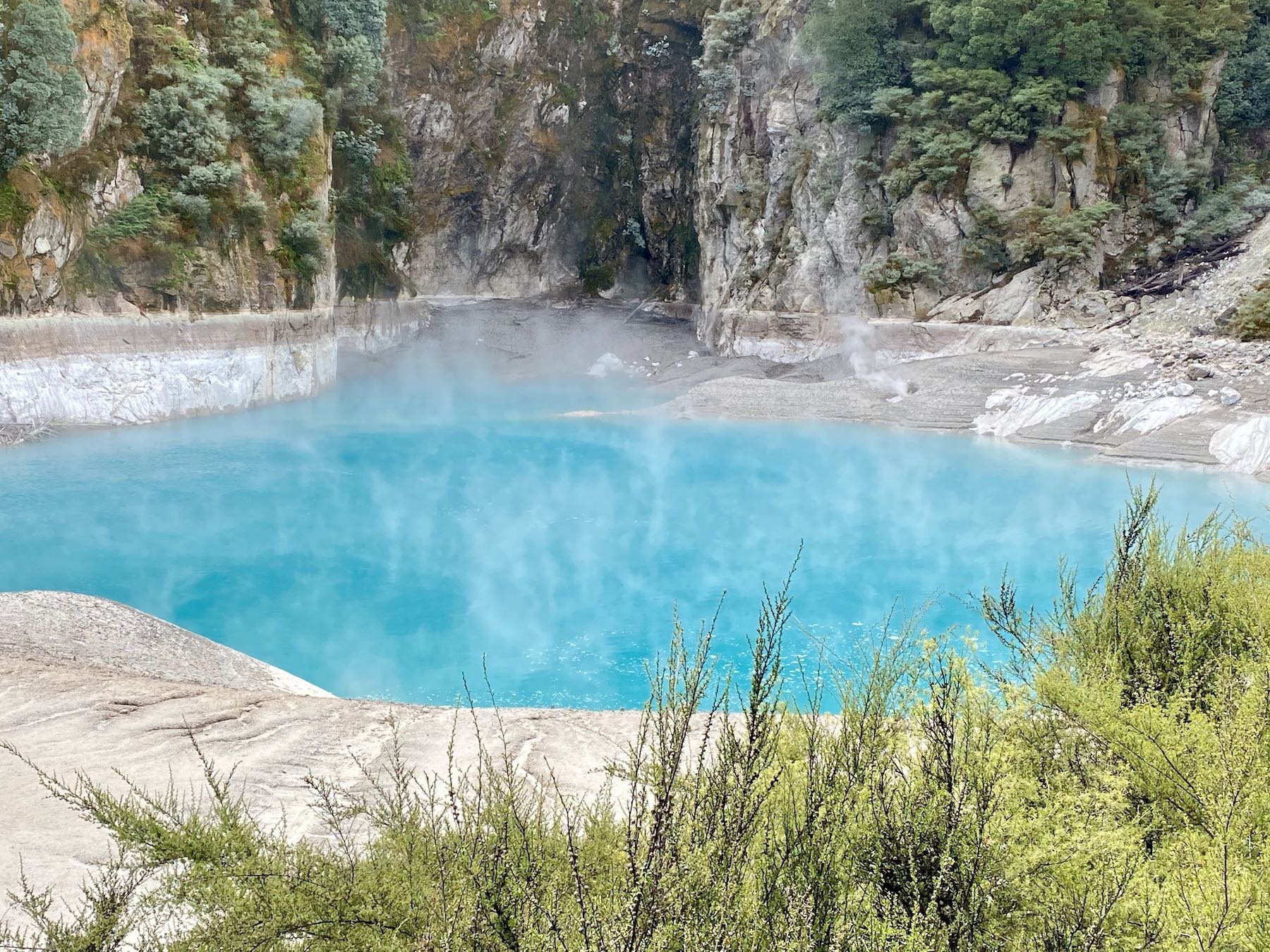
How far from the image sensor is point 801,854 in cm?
352

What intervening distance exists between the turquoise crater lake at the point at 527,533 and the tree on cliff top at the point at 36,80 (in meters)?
7.50

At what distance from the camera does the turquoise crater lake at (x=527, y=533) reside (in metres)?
12.4

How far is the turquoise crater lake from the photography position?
40.8ft

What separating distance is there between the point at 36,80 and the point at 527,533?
16.8m

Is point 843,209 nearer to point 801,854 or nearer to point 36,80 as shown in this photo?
point 36,80

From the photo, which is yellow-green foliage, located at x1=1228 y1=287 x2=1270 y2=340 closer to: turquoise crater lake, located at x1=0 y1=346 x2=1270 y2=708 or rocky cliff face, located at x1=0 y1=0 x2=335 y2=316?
turquoise crater lake, located at x1=0 y1=346 x2=1270 y2=708

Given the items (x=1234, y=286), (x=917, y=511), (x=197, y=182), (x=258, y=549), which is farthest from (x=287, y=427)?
(x=1234, y=286)

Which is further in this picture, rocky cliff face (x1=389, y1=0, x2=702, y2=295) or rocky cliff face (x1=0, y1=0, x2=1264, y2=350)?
rocky cliff face (x1=389, y1=0, x2=702, y2=295)

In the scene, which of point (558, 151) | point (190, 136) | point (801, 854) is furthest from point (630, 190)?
point (801, 854)

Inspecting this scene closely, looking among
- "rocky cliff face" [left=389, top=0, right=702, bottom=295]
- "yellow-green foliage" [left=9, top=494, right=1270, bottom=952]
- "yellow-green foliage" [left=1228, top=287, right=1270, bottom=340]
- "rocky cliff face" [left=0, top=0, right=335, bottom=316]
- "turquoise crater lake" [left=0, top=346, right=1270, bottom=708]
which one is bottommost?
"turquoise crater lake" [left=0, top=346, right=1270, bottom=708]

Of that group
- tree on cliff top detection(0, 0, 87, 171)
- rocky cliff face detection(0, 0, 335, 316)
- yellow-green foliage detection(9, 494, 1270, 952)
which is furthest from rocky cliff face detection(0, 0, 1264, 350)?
yellow-green foliage detection(9, 494, 1270, 952)

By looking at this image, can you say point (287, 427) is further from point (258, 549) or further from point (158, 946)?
point (158, 946)

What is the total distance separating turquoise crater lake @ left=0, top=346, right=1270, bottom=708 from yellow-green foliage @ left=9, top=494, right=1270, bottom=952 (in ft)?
19.8

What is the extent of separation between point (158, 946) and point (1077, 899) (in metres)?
3.46
